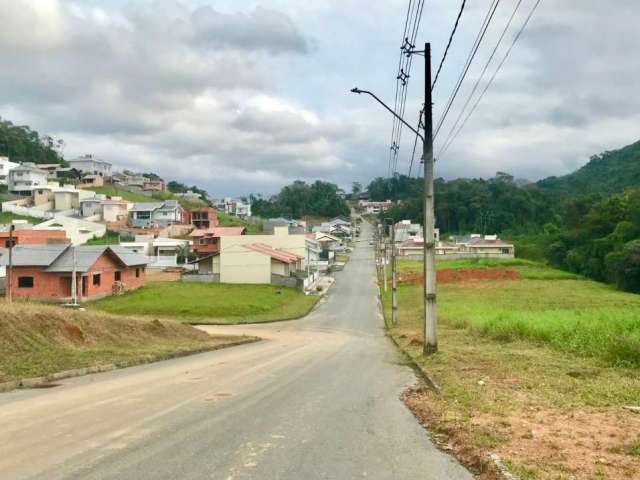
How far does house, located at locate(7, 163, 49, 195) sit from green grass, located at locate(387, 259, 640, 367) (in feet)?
265

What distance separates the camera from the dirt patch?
80.7 m

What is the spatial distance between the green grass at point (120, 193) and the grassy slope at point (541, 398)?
404ft

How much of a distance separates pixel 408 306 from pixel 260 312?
13.9 metres

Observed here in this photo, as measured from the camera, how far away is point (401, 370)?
17422 millimetres

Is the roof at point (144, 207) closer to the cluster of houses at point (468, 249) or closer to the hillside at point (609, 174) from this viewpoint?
the cluster of houses at point (468, 249)

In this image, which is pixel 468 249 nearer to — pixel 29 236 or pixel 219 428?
pixel 29 236

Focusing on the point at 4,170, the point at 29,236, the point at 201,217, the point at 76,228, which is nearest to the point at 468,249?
the point at 201,217

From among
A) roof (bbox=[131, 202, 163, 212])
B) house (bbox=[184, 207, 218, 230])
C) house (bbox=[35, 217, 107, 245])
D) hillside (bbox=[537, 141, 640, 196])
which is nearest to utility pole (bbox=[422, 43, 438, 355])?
house (bbox=[35, 217, 107, 245])

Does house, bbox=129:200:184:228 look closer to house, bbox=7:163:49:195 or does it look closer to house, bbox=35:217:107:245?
house, bbox=35:217:107:245

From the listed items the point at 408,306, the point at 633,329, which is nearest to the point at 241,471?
the point at 633,329

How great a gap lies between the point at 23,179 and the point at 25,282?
7628cm

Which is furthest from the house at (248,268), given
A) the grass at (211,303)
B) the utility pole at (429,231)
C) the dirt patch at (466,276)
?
the utility pole at (429,231)

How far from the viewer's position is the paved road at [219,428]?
22.0ft

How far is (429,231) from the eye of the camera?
737 inches
